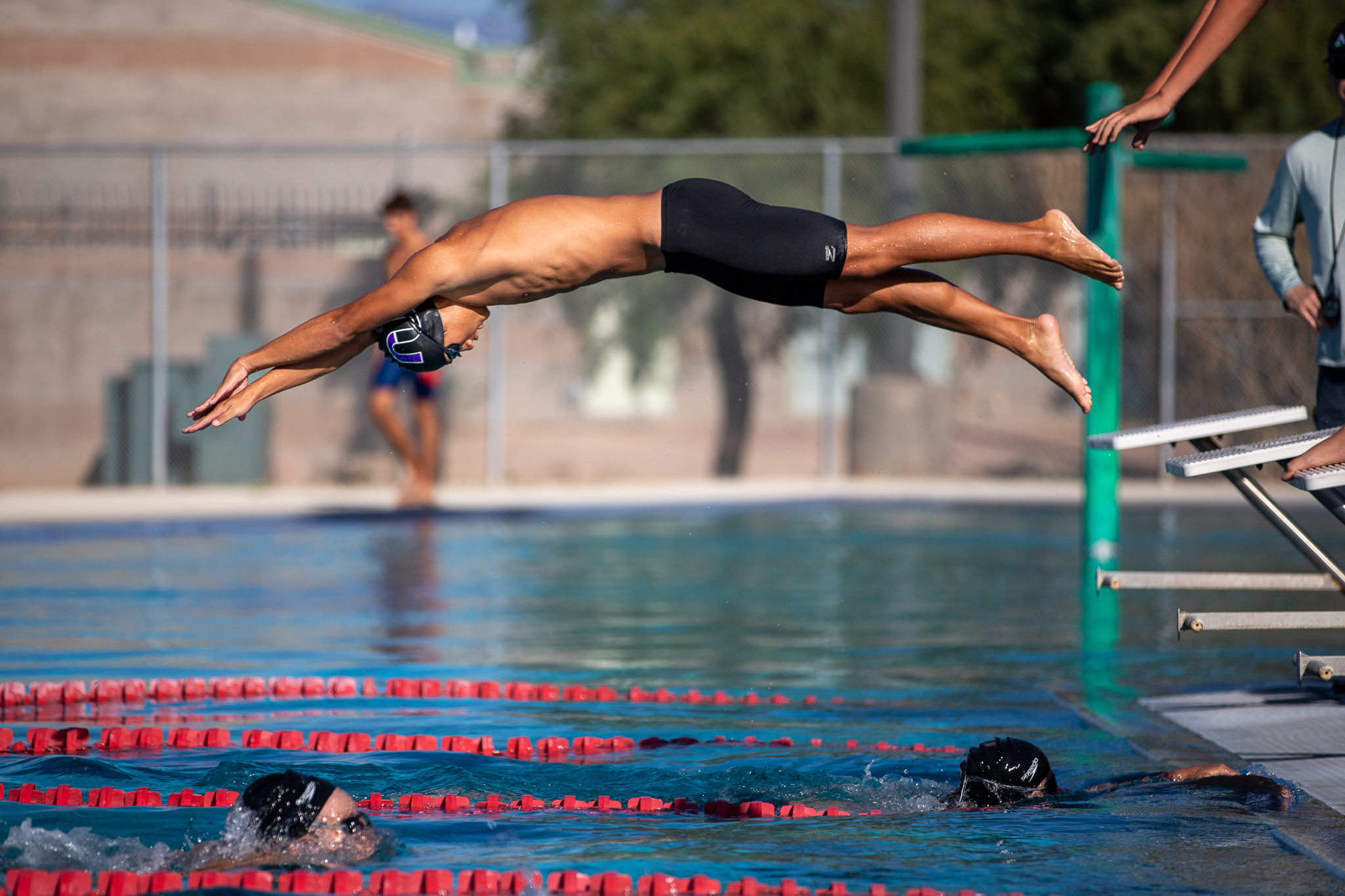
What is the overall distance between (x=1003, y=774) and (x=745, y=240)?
1711 mm

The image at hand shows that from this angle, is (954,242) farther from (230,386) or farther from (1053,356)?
(230,386)

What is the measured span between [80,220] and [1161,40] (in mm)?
13638

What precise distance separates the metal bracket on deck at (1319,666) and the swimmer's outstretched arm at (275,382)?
113 inches

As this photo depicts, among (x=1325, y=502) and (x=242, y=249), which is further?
(x=242, y=249)

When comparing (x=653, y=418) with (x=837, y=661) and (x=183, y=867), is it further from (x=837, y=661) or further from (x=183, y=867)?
(x=183, y=867)

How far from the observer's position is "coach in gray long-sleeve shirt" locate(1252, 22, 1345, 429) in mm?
4973

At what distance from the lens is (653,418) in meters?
15.5

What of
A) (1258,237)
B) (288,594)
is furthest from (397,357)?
(288,594)

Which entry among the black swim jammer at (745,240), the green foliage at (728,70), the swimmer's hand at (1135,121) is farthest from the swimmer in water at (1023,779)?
the green foliage at (728,70)

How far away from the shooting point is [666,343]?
594 inches

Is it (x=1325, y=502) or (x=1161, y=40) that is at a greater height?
(x=1161, y=40)

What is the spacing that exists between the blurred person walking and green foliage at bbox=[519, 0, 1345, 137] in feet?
19.6

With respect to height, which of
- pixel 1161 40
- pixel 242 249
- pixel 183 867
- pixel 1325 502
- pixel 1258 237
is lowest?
pixel 183 867

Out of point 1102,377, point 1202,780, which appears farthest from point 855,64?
point 1202,780
